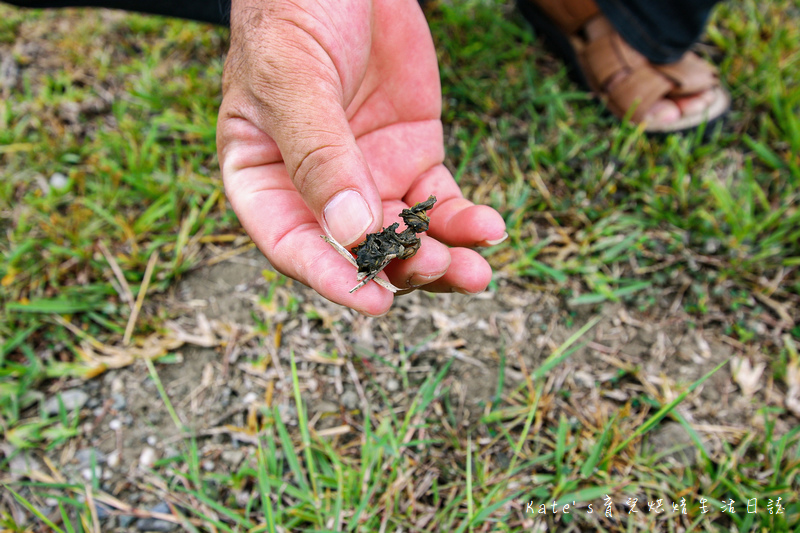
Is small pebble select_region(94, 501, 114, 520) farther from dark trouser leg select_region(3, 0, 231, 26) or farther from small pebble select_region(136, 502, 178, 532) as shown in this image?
dark trouser leg select_region(3, 0, 231, 26)

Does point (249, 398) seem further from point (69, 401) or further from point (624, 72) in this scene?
point (624, 72)

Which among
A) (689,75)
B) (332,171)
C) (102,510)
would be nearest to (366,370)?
(332,171)

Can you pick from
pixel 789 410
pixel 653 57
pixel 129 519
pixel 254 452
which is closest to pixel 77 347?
pixel 129 519

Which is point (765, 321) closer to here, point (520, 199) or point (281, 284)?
point (520, 199)

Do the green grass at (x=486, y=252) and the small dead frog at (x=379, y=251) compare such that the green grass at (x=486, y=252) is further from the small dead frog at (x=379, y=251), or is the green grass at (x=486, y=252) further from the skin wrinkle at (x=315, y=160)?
the skin wrinkle at (x=315, y=160)

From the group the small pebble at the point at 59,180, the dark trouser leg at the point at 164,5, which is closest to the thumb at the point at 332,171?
the dark trouser leg at the point at 164,5

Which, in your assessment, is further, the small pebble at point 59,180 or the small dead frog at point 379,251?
the small pebble at point 59,180

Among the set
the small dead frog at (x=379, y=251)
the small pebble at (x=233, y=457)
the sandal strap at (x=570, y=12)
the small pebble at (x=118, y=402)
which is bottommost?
the small pebble at (x=118, y=402)

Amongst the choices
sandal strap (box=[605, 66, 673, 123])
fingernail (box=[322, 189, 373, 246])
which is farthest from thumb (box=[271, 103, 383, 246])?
sandal strap (box=[605, 66, 673, 123])
